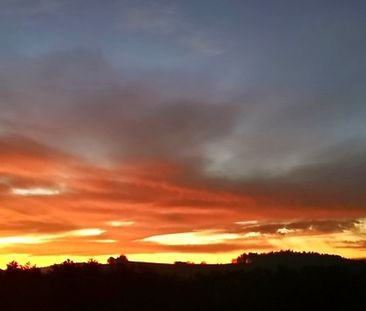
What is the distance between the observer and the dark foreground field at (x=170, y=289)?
35500 mm

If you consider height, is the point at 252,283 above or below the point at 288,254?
below

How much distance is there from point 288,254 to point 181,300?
2205cm

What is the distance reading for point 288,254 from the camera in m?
58.3

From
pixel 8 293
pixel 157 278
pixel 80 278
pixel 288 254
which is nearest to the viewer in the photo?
pixel 8 293

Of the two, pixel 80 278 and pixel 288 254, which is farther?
pixel 288 254

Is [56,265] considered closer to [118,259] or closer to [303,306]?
[118,259]

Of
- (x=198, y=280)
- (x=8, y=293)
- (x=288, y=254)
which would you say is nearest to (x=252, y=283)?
(x=198, y=280)

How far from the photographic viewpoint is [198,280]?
41.8 m

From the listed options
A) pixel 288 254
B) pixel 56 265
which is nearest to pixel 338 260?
pixel 288 254

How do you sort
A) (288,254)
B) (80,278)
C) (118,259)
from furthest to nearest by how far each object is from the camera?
(288,254) → (118,259) → (80,278)

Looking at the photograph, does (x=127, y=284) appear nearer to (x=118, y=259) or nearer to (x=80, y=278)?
(x=80, y=278)

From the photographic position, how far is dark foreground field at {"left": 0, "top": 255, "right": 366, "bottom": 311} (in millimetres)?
35500

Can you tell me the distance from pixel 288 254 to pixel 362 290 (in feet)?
59.0

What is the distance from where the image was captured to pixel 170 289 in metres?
38.9
